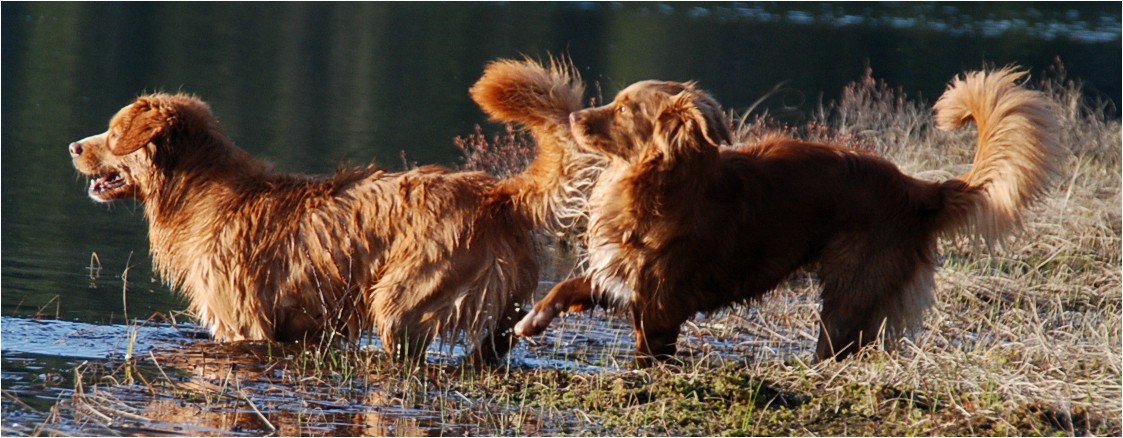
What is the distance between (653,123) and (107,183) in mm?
3020

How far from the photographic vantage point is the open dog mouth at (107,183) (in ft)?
25.2

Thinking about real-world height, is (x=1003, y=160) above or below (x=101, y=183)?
above

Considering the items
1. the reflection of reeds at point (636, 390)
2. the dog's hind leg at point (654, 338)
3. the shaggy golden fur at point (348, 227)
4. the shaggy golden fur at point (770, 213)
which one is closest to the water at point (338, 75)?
the reflection of reeds at point (636, 390)

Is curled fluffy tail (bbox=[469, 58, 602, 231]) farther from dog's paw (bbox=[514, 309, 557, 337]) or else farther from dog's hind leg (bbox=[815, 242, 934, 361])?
dog's hind leg (bbox=[815, 242, 934, 361])

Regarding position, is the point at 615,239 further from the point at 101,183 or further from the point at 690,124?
the point at 101,183

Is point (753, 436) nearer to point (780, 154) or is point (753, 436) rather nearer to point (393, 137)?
point (780, 154)

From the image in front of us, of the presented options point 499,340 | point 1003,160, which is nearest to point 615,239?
point 499,340

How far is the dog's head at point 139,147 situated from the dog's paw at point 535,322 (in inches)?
80.8

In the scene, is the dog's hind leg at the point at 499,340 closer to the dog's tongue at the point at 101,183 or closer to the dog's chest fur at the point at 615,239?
the dog's chest fur at the point at 615,239

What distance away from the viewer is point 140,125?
750 centimetres

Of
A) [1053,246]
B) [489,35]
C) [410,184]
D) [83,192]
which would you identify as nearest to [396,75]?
[489,35]

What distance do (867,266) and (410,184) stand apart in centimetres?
235

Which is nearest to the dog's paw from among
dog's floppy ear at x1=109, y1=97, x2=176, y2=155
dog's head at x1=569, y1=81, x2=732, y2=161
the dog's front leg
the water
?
the dog's front leg

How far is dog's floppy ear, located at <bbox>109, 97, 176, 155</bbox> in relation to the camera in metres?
7.48
